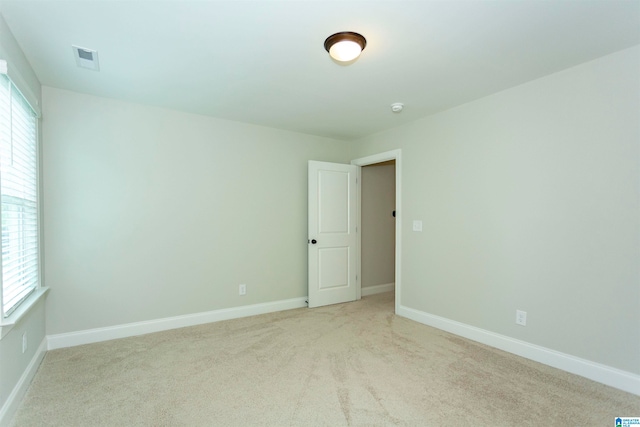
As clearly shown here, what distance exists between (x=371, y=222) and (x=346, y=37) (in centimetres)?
336

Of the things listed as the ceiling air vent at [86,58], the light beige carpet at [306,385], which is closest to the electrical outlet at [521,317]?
the light beige carpet at [306,385]

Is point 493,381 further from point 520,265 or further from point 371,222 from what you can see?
point 371,222

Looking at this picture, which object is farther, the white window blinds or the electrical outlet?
the electrical outlet

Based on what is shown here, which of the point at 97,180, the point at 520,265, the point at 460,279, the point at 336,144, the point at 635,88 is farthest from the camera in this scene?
the point at 336,144

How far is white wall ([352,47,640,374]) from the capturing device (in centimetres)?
229

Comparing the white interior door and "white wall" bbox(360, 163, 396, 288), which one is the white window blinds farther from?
"white wall" bbox(360, 163, 396, 288)

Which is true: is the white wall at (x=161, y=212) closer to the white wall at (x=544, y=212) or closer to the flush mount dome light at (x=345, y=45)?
the white wall at (x=544, y=212)

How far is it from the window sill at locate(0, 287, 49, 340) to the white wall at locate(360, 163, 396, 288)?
379 cm

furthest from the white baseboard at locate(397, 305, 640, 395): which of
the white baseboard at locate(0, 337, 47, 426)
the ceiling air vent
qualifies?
the ceiling air vent

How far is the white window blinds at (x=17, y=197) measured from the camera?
78.2 inches

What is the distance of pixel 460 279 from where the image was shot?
3357 millimetres

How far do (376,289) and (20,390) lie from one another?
165 inches

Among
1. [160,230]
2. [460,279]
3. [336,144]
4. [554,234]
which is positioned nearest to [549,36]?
[554,234]

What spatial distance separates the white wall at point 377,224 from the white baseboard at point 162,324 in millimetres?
1266
